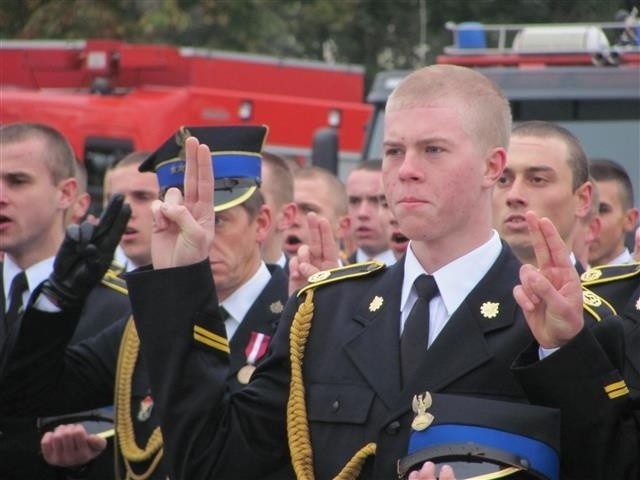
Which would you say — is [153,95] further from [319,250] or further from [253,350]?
[319,250]

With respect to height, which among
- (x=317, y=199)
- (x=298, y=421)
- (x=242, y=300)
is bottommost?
(x=317, y=199)

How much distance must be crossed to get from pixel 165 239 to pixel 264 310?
5.59 feet

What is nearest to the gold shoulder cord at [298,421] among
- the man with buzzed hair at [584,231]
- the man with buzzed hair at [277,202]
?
the man with buzzed hair at [584,231]

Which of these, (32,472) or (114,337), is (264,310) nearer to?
(114,337)

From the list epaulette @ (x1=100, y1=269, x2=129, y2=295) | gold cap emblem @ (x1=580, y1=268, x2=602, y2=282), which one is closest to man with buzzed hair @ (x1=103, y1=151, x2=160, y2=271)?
epaulette @ (x1=100, y1=269, x2=129, y2=295)

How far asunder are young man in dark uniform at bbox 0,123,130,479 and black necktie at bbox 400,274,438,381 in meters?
2.39

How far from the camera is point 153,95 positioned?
13.1 m

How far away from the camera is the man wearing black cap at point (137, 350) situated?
5.73m

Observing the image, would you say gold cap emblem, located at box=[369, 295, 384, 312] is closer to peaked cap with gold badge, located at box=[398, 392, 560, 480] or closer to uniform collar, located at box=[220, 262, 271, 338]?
peaked cap with gold badge, located at box=[398, 392, 560, 480]

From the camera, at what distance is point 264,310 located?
5867 millimetres

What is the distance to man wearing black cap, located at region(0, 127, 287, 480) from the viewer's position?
573 cm

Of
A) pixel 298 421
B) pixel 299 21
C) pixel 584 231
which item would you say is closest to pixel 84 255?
pixel 298 421

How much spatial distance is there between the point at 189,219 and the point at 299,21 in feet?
49.8

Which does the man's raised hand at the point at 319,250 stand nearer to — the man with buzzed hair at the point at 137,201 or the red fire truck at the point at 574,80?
the man with buzzed hair at the point at 137,201
